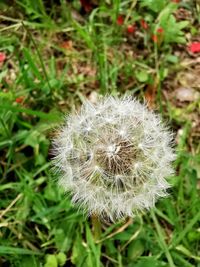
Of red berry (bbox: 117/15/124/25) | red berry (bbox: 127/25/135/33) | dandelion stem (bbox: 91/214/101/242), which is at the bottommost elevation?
dandelion stem (bbox: 91/214/101/242)

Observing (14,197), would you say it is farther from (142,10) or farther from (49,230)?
(142,10)

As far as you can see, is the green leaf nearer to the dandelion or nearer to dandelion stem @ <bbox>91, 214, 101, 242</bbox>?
dandelion stem @ <bbox>91, 214, 101, 242</bbox>

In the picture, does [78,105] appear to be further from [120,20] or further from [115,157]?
[115,157]

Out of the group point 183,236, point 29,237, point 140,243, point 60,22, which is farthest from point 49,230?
point 60,22

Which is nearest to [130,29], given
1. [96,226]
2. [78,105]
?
[78,105]

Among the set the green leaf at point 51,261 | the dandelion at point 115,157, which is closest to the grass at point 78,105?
the green leaf at point 51,261

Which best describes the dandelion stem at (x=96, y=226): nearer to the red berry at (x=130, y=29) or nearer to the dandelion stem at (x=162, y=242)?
the dandelion stem at (x=162, y=242)

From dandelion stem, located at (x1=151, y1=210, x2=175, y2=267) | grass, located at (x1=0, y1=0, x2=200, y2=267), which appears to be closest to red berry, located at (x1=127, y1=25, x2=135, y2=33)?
grass, located at (x1=0, y1=0, x2=200, y2=267)
